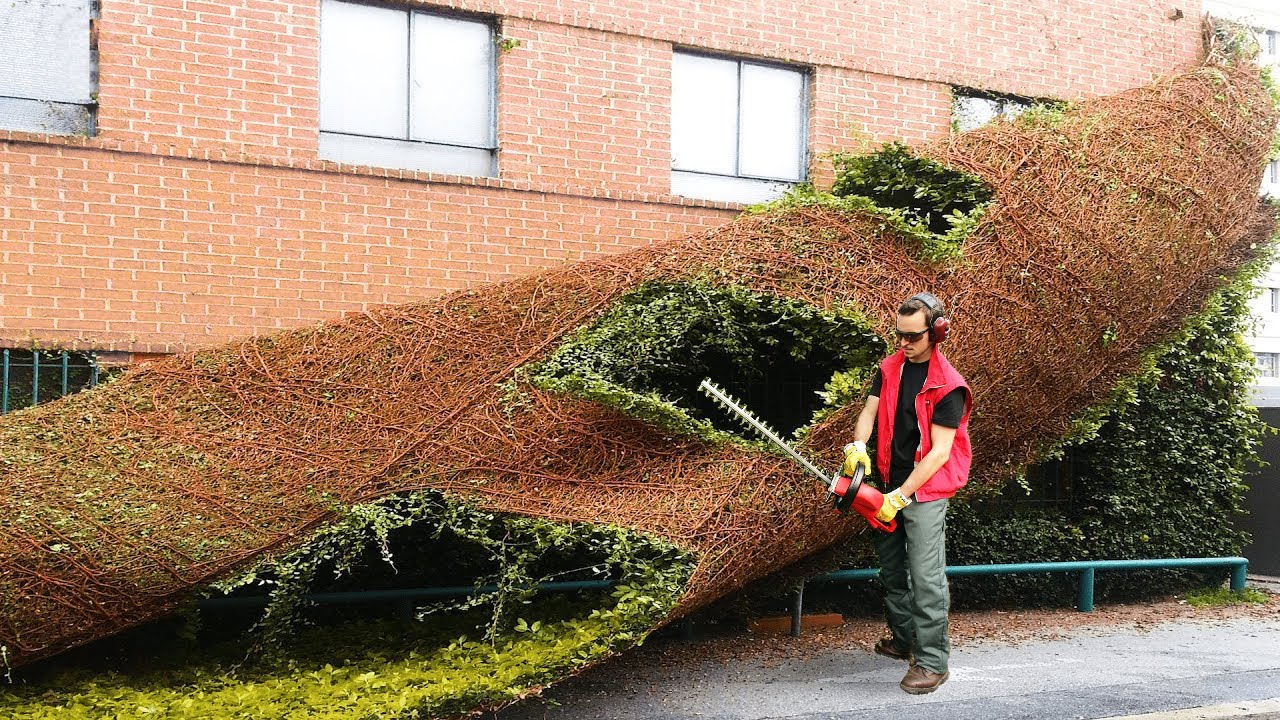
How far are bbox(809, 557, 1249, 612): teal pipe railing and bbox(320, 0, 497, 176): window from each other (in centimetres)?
400

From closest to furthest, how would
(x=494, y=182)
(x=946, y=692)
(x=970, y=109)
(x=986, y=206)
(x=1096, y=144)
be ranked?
(x=946, y=692)
(x=986, y=206)
(x=1096, y=144)
(x=494, y=182)
(x=970, y=109)

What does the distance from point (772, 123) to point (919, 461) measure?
14.4 ft

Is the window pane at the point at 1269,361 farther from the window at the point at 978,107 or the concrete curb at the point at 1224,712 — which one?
the concrete curb at the point at 1224,712

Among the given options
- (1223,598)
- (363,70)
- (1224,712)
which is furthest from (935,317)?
(1223,598)

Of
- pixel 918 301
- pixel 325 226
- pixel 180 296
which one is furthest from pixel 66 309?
pixel 918 301

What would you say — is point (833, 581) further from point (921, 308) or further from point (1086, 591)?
point (921, 308)

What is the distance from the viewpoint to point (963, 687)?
5770 mm

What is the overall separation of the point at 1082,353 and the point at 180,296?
5.68 meters

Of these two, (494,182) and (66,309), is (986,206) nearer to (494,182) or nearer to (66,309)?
(494,182)

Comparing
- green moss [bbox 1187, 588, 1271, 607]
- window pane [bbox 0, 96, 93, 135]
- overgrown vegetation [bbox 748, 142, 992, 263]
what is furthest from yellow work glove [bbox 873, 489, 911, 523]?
green moss [bbox 1187, 588, 1271, 607]

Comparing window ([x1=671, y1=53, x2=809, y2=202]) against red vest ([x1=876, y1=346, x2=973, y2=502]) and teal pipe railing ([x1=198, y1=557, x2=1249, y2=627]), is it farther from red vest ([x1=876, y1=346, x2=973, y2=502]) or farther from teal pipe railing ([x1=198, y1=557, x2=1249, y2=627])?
red vest ([x1=876, y1=346, x2=973, y2=502])

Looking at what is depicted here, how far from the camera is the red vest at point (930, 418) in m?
4.96

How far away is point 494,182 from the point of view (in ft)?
24.6

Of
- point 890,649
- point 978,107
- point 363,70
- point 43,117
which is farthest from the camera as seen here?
point 978,107
